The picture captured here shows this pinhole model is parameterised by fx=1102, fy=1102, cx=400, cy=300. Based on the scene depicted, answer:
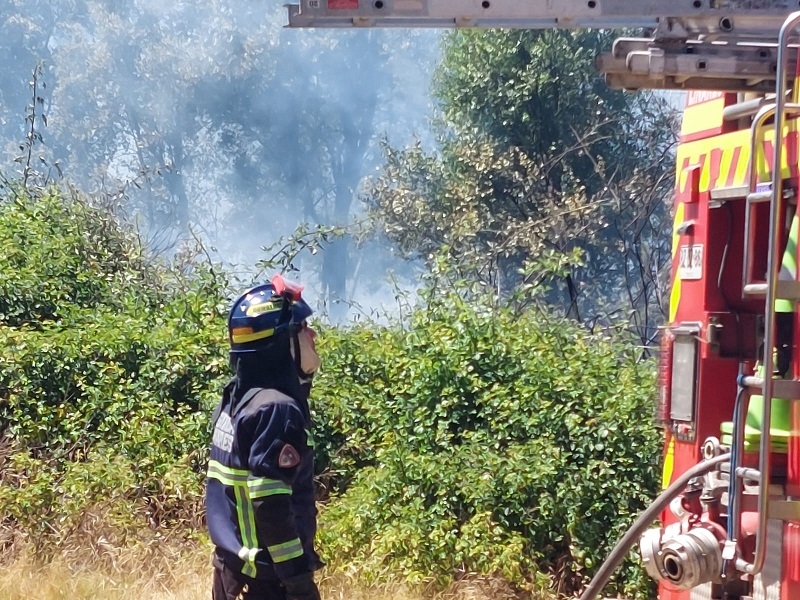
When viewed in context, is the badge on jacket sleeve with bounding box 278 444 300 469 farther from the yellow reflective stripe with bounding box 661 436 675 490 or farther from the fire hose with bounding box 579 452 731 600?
the yellow reflective stripe with bounding box 661 436 675 490

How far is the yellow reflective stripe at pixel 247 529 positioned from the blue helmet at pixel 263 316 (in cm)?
55

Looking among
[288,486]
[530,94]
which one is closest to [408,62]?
[530,94]

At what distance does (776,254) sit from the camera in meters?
2.87

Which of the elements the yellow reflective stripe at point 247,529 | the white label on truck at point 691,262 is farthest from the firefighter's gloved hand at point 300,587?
the white label on truck at point 691,262

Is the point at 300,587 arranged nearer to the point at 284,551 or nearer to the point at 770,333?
the point at 284,551

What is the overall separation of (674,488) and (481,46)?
13110 millimetres

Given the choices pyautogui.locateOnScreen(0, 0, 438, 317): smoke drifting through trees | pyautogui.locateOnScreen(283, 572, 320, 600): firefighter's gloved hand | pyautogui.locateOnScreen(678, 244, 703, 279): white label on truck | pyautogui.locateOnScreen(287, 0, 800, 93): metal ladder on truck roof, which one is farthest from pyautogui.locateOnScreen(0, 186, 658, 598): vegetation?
pyautogui.locateOnScreen(0, 0, 438, 317): smoke drifting through trees

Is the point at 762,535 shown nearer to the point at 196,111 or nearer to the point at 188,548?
A: the point at 188,548

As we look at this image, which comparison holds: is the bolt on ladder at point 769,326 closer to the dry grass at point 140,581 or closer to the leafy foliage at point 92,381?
the dry grass at point 140,581

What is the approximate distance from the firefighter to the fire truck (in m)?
1.07

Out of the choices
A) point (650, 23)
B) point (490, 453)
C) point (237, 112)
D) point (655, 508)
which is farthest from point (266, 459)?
point (237, 112)

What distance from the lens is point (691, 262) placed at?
12.3 feet

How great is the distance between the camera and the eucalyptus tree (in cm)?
1356

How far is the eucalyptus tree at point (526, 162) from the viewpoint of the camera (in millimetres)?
13562
